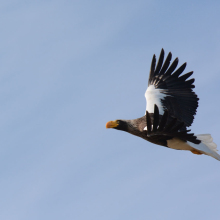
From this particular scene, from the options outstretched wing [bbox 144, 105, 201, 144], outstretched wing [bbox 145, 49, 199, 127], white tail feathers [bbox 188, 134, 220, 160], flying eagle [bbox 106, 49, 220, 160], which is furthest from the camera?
outstretched wing [bbox 145, 49, 199, 127]

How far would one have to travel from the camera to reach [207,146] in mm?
13539

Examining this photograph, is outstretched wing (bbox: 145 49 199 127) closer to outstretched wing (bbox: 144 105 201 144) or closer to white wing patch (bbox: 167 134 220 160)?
white wing patch (bbox: 167 134 220 160)

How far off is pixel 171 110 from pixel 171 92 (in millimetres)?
653

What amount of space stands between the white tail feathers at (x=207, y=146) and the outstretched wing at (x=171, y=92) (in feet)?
1.91

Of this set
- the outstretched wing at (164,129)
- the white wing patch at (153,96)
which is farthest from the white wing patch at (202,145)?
the white wing patch at (153,96)

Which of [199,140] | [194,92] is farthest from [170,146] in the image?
[194,92]

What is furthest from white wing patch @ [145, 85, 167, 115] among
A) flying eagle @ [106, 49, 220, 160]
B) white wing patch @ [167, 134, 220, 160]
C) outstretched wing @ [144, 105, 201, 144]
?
outstretched wing @ [144, 105, 201, 144]

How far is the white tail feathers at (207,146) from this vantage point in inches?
524

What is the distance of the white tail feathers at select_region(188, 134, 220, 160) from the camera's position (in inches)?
524

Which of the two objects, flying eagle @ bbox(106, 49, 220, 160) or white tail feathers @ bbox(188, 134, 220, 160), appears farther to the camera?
white tail feathers @ bbox(188, 134, 220, 160)

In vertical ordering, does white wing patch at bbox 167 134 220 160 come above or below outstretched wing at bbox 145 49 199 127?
below

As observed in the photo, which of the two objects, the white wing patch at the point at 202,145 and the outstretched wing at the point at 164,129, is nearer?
the outstretched wing at the point at 164,129

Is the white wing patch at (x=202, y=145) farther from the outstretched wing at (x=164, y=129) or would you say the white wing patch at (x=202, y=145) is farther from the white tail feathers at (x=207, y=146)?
the outstretched wing at (x=164, y=129)

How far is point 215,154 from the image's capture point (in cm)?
1337
